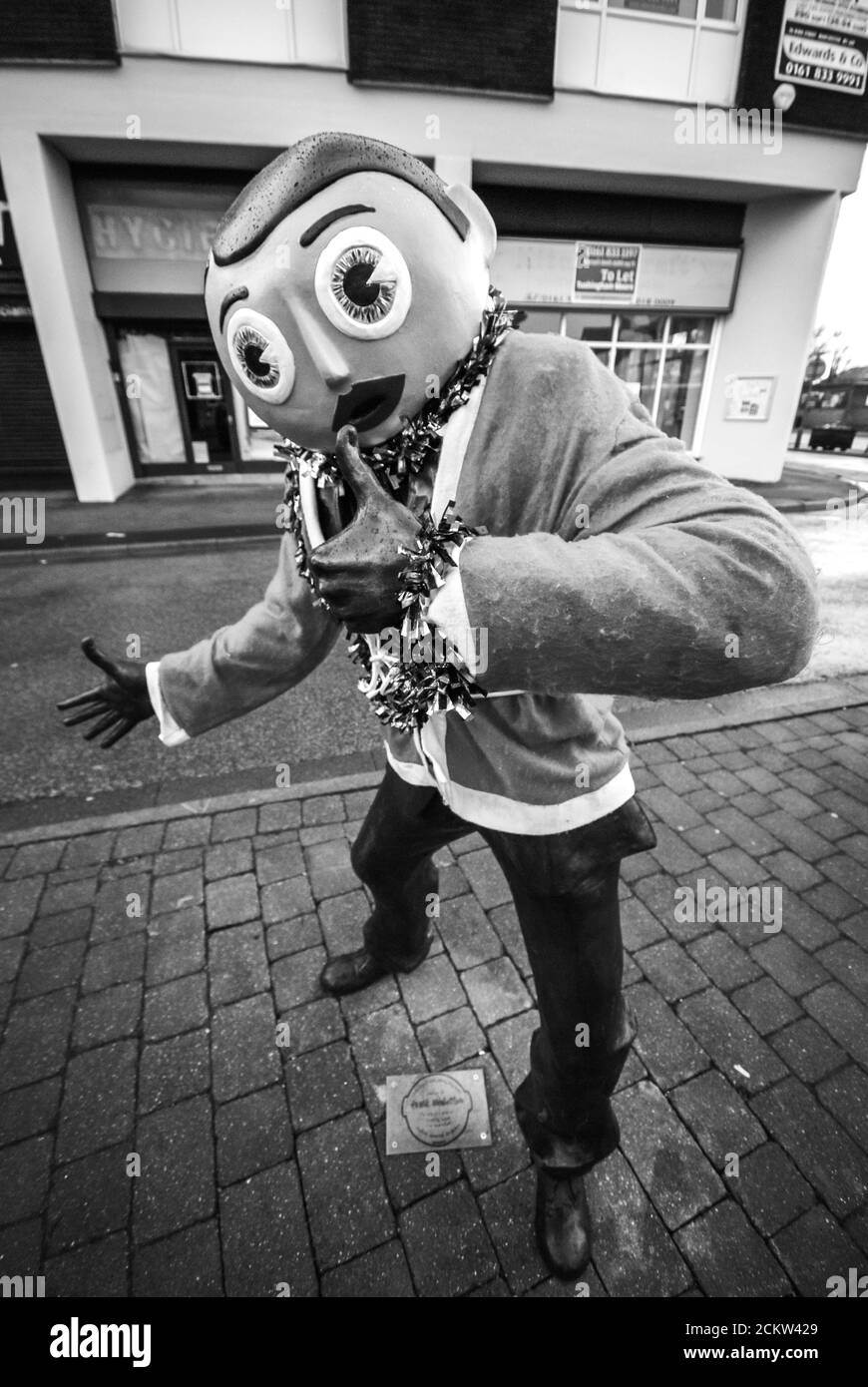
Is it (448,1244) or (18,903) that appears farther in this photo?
(18,903)

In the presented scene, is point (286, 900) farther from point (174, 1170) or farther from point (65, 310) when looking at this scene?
point (65, 310)

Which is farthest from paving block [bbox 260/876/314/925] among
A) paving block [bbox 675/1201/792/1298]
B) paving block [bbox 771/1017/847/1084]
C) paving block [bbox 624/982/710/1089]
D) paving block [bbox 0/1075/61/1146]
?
paving block [bbox 771/1017/847/1084]

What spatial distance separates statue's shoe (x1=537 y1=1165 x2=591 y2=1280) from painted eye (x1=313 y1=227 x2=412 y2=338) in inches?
78.0

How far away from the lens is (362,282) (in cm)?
105

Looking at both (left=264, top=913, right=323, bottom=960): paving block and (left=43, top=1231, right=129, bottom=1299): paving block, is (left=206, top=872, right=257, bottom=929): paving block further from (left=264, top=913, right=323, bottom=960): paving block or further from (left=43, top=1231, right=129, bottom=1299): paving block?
(left=43, top=1231, right=129, bottom=1299): paving block

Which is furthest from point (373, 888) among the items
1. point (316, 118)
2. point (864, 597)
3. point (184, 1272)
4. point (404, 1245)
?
point (316, 118)

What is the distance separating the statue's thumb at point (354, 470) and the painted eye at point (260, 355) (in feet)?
0.78

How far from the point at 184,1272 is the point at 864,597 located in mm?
7681

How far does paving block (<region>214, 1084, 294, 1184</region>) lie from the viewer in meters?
1.90

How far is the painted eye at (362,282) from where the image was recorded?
40.9 inches

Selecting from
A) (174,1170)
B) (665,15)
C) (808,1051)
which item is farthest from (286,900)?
(665,15)

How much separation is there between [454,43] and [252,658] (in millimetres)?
11083

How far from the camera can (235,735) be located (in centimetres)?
416
